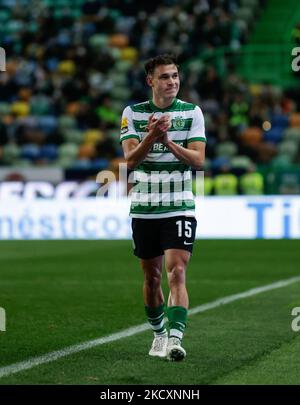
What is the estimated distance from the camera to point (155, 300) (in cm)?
825

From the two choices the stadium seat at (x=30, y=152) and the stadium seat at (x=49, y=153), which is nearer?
the stadium seat at (x=30, y=152)

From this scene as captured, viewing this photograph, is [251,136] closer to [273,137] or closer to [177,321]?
[273,137]

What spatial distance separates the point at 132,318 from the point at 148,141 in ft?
10.9

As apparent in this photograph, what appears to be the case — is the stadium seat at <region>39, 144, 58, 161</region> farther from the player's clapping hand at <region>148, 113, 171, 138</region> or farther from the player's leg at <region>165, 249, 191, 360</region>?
the player's clapping hand at <region>148, 113, 171, 138</region>

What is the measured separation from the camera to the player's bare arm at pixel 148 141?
747 centimetres

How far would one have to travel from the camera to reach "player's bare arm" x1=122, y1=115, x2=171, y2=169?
7473 millimetres

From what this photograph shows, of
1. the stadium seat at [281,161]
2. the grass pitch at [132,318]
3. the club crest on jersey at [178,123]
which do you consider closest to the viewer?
the grass pitch at [132,318]

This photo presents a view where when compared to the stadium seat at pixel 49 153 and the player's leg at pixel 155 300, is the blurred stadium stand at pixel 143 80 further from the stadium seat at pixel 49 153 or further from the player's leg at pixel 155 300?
the player's leg at pixel 155 300

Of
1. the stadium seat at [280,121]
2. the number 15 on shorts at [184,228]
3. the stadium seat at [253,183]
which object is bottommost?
the stadium seat at [253,183]

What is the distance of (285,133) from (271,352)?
59.1ft

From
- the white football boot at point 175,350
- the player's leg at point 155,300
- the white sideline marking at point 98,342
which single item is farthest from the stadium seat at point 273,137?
the white football boot at point 175,350

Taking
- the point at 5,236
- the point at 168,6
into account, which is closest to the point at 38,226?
the point at 5,236
